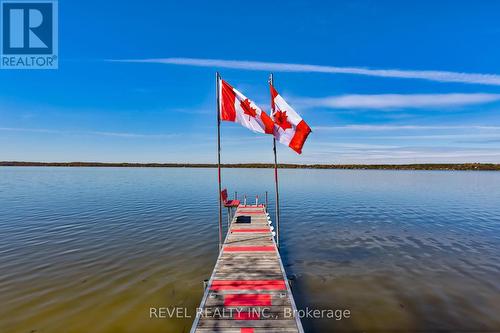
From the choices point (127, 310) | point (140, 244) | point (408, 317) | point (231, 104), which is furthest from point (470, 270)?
point (140, 244)

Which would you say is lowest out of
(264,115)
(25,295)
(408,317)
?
(408,317)

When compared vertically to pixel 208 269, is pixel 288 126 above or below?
above

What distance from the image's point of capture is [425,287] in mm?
11414

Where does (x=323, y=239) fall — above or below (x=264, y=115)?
below

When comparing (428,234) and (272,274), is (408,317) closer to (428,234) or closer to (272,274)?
(272,274)

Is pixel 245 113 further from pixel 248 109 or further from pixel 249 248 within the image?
pixel 249 248

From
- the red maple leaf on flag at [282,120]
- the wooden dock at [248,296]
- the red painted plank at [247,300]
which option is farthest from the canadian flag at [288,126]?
the red painted plank at [247,300]

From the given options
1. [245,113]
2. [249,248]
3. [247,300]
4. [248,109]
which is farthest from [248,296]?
[248,109]

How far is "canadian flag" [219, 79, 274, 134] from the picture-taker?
12609 millimetres

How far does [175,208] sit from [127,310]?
2029 centimetres

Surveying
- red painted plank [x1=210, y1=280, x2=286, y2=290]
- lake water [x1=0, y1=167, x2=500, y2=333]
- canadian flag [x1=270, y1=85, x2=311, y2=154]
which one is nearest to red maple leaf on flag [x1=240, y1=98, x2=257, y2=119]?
canadian flag [x1=270, y1=85, x2=311, y2=154]

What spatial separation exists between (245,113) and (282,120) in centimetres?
183

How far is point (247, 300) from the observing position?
324 inches

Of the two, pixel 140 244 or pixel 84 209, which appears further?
pixel 84 209
